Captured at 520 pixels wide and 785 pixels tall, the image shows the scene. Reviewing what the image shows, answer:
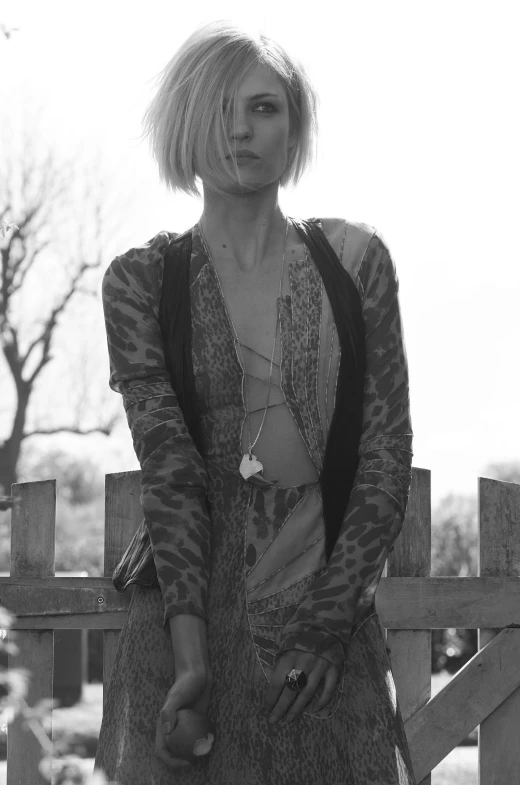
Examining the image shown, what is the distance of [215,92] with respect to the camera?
2.05 m

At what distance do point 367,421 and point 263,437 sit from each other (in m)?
0.20

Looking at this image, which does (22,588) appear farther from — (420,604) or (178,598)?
(178,598)

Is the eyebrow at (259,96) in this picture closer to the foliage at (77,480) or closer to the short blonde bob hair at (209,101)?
the short blonde bob hair at (209,101)

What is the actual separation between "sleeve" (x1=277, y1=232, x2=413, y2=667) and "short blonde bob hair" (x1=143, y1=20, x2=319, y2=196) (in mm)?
330

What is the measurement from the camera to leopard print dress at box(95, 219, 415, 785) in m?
1.86

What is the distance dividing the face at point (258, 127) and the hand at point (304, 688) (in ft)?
3.01

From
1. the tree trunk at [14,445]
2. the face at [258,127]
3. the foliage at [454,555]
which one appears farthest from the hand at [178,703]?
the tree trunk at [14,445]

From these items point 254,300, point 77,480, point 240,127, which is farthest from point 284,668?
point 77,480

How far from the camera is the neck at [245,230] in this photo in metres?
2.16

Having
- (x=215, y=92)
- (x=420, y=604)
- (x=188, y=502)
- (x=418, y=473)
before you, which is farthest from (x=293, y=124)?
(x=420, y=604)

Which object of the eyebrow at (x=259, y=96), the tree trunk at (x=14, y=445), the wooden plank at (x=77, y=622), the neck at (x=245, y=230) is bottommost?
the wooden plank at (x=77, y=622)

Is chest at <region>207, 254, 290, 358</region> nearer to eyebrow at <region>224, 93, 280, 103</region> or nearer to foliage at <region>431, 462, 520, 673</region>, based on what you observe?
eyebrow at <region>224, 93, 280, 103</region>

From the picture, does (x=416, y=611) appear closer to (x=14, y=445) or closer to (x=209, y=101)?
(x=209, y=101)

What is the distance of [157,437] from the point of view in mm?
2012
